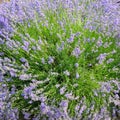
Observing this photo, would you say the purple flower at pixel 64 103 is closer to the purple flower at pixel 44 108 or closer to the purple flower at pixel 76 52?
the purple flower at pixel 44 108

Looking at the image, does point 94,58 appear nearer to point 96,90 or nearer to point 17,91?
point 96,90

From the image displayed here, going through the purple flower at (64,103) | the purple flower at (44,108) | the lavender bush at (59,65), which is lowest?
the purple flower at (44,108)

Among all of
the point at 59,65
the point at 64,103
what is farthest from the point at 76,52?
the point at 64,103

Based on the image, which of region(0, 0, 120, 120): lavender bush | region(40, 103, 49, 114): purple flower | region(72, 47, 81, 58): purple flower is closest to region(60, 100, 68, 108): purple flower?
region(0, 0, 120, 120): lavender bush

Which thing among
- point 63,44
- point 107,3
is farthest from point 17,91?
point 107,3

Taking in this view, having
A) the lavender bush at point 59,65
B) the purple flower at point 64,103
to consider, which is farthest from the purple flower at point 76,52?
the purple flower at point 64,103

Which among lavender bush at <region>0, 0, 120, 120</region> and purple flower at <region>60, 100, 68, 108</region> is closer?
purple flower at <region>60, 100, 68, 108</region>

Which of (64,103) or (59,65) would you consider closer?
(64,103)

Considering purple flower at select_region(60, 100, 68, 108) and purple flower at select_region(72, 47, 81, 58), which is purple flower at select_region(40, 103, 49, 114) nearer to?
purple flower at select_region(60, 100, 68, 108)

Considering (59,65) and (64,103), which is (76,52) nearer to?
(59,65)
